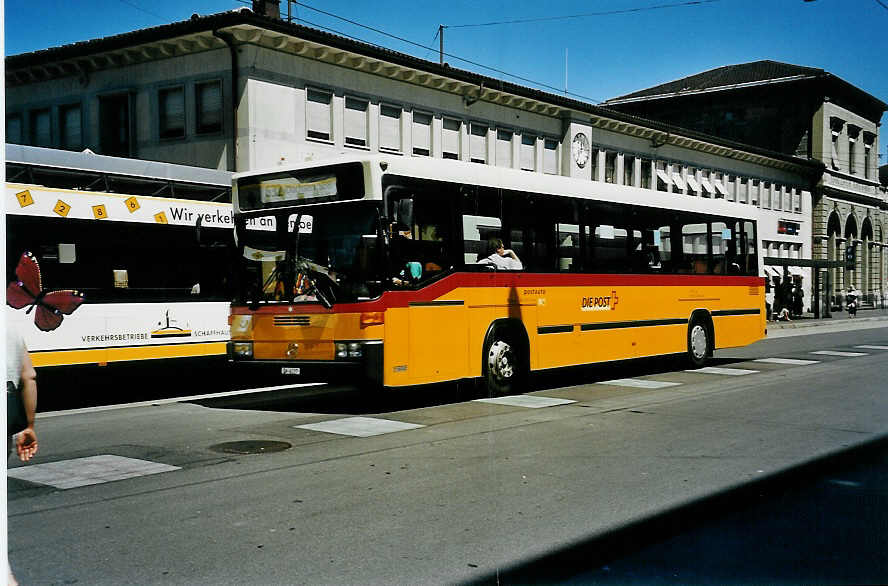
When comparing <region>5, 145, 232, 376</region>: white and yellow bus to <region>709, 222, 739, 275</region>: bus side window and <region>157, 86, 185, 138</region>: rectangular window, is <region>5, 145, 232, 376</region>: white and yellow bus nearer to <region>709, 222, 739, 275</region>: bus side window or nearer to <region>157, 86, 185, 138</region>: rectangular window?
<region>709, 222, 739, 275</region>: bus side window

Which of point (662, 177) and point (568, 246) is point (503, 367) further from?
point (662, 177)

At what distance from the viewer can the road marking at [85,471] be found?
7613 mm

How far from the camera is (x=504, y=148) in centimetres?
3519

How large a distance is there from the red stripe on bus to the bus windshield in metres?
0.12

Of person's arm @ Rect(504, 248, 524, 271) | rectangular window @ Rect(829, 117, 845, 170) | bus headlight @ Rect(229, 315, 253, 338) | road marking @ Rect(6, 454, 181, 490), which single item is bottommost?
road marking @ Rect(6, 454, 181, 490)

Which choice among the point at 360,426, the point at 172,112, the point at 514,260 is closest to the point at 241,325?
the point at 360,426

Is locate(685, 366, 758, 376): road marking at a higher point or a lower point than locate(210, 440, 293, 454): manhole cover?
lower

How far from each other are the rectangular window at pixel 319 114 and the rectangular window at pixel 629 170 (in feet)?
61.6

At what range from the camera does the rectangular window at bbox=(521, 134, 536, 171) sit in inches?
1423

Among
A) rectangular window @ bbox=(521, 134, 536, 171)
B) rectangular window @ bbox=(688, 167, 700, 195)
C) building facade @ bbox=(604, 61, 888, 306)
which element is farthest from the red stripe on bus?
building facade @ bbox=(604, 61, 888, 306)

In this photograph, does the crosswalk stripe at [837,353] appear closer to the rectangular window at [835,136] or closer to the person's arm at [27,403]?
the person's arm at [27,403]

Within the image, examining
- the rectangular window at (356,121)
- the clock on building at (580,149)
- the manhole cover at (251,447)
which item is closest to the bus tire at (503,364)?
the manhole cover at (251,447)

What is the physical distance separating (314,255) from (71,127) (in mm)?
20536

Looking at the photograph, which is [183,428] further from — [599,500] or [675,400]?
[675,400]
